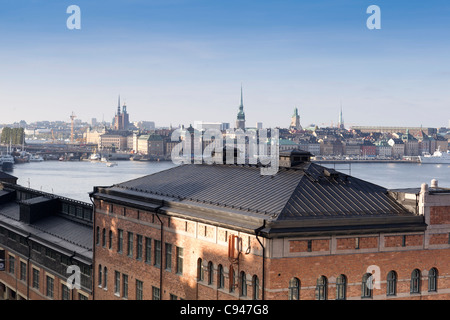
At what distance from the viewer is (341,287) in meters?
16.2

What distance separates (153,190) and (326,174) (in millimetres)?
5684

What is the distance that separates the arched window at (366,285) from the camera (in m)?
16.4

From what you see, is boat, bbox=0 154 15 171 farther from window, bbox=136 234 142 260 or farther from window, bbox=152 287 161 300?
window, bbox=152 287 161 300

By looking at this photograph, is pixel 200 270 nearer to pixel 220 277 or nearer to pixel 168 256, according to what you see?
pixel 220 277

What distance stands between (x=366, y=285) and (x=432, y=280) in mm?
2203

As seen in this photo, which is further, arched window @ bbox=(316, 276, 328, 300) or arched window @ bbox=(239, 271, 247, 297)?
arched window @ bbox=(239, 271, 247, 297)

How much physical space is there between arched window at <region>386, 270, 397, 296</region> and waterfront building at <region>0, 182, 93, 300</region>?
433 inches

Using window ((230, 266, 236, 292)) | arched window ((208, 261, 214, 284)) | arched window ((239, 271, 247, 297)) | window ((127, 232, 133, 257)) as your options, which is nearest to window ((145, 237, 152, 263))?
window ((127, 232, 133, 257))

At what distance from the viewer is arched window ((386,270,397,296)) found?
16.8 meters

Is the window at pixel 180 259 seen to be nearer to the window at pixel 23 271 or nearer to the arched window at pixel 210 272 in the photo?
the arched window at pixel 210 272

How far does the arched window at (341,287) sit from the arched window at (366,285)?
1.64ft
